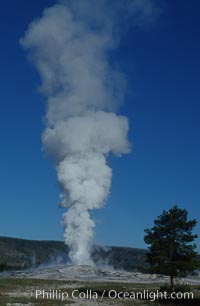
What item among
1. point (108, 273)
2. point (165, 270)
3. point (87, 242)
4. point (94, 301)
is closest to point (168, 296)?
point (165, 270)

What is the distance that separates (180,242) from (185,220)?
2354 mm

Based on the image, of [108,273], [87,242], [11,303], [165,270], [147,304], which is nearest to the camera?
[11,303]

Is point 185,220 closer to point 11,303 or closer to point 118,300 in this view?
point 118,300

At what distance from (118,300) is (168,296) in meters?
4.96

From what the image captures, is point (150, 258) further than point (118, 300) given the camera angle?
Yes

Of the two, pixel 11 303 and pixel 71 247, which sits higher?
pixel 71 247

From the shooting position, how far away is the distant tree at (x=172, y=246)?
49156 mm

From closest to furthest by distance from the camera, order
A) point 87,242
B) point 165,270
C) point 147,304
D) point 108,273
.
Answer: point 147,304 → point 165,270 → point 108,273 → point 87,242

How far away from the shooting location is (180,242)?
166 feet

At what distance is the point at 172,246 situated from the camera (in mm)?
49844

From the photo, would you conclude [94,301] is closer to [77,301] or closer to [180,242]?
[77,301]

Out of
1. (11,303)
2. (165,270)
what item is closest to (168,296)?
(165,270)

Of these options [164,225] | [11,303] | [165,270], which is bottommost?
[11,303]

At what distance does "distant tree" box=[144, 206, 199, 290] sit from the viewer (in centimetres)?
4916
